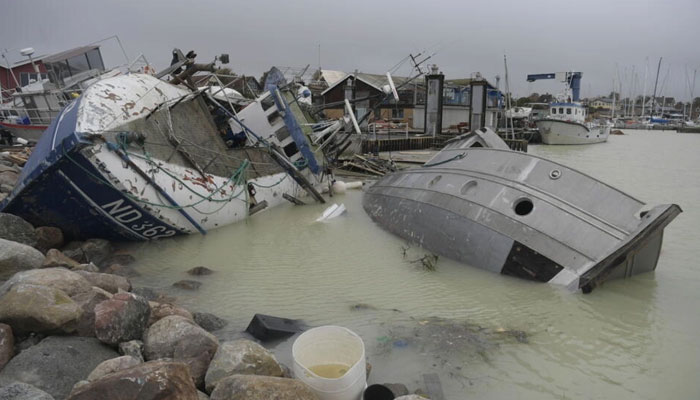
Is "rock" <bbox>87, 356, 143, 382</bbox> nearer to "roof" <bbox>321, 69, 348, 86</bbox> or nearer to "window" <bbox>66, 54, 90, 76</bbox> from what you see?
"window" <bbox>66, 54, 90, 76</bbox>

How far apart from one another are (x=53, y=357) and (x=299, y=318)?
313cm

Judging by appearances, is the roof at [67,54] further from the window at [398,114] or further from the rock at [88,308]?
the window at [398,114]

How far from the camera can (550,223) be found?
7.21m

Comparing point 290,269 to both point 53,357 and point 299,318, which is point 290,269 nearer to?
point 299,318

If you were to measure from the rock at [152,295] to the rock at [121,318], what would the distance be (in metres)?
1.68

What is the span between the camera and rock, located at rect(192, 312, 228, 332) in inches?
218

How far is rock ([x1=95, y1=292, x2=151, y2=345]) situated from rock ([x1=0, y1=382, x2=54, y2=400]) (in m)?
1.09

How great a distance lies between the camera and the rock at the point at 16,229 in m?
7.14

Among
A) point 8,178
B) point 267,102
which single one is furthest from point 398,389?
point 8,178

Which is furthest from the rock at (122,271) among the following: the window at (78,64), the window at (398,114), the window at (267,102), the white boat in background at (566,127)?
the white boat in background at (566,127)

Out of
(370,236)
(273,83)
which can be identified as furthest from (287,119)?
(370,236)

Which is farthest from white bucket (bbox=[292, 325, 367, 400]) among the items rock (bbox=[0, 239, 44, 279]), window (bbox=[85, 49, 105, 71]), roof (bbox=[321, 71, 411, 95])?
roof (bbox=[321, 71, 411, 95])

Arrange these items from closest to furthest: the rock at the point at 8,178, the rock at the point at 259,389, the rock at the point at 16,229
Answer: the rock at the point at 259,389, the rock at the point at 16,229, the rock at the point at 8,178

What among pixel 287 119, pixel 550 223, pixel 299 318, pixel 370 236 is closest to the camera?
pixel 299 318
